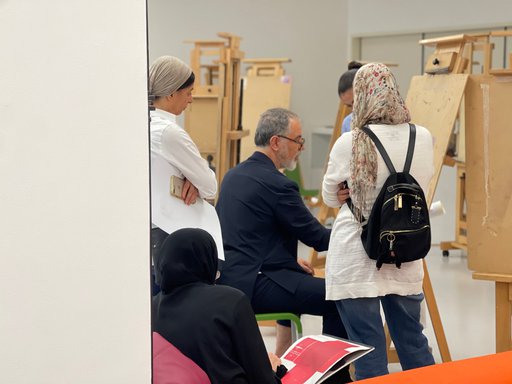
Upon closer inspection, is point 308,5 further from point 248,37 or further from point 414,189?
point 414,189

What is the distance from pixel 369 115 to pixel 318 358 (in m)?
0.85

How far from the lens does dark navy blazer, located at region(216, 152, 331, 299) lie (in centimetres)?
316

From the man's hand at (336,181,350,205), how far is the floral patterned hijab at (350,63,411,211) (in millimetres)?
59

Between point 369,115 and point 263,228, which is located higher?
point 369,115

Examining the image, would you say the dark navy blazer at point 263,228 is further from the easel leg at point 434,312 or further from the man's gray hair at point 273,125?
the easel leg at point 434,312

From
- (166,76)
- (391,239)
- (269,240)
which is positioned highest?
(166,76)

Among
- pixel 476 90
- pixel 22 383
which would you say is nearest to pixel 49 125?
pixel 22 383

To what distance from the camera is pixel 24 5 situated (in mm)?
1359

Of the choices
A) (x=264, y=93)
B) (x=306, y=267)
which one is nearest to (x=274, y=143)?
(x=306, y=267)

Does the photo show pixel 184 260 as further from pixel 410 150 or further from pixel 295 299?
pixel 295 299

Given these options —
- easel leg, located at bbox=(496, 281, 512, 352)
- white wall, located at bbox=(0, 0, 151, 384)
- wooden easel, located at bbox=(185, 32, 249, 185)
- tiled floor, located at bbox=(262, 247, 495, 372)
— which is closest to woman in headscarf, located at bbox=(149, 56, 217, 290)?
white wall, located at bbox=(0, 0, 151, 384)

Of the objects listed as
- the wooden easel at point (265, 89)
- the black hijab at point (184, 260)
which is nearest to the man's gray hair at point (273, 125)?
the black hijab at point (184, 260)

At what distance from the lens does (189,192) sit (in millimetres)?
2615

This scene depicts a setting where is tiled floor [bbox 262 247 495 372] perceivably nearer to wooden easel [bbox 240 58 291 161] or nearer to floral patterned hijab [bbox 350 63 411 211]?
floral patterned hijab [bbox 350 63 411 211]
